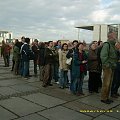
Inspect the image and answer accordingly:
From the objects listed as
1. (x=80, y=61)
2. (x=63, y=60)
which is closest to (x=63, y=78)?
(x=63, y=60)

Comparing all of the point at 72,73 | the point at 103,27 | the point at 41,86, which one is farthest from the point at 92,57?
the point at 103,27

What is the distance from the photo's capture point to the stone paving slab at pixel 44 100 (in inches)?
259

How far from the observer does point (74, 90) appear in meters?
7.91

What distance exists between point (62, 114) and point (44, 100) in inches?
53.0

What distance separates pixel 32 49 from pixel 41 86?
288 cm

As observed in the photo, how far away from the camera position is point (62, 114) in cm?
573

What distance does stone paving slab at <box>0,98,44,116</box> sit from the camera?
581 cm

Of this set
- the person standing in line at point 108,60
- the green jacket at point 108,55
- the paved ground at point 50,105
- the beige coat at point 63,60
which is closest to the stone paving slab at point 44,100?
the paved ground at point 50,105

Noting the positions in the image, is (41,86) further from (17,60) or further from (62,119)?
(62,119)

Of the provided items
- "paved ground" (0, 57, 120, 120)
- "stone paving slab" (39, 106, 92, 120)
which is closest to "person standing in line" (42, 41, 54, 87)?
"paved ground" (0, 57, 120, 120)

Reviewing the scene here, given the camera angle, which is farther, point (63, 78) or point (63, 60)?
point (63, 78)

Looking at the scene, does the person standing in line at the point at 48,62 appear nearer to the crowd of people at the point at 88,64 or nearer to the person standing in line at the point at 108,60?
the crowd of people at the point at 88,64

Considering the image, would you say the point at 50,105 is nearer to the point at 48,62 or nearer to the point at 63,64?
the point at 63,64

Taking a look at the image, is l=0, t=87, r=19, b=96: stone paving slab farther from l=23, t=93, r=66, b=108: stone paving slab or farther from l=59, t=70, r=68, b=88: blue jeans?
l=59, t=70, r=68, b=88: blue jeans
